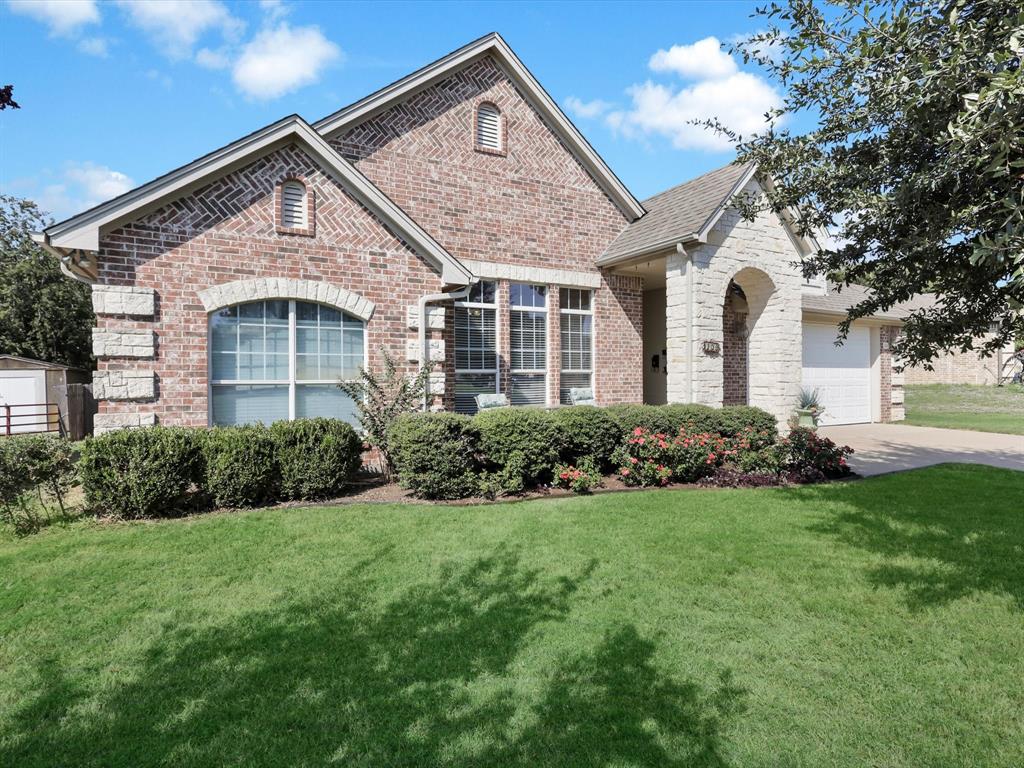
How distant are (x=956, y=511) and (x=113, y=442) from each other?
34.4 ft

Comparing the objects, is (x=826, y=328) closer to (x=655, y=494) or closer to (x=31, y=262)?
(x=655, y=494)

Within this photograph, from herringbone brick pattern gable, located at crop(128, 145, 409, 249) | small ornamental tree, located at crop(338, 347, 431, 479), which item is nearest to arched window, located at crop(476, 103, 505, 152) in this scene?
herringbone brick pattern gable, located at crop(128, 145, 409, 249)

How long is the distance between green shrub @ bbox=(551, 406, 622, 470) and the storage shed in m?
17.1

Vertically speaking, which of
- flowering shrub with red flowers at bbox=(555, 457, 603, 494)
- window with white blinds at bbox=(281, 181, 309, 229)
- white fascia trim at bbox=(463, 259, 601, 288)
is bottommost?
flowering shrub with red flowers at bbox=(555, 457, 603, 494)

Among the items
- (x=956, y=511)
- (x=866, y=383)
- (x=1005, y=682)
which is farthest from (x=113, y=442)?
(x=866, y=383)

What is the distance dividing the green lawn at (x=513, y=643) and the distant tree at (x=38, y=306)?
26.2 meters

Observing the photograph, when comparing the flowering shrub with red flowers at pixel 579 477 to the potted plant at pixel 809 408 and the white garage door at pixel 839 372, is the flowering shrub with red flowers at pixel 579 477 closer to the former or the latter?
the potted plant at pixel 809 408

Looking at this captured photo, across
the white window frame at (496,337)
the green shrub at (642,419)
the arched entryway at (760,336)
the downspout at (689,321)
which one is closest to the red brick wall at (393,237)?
the white window frame at (496,337)

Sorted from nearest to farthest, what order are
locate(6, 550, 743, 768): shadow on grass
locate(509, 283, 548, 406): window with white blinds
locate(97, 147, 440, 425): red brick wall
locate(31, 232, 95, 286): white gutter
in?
1. locate(6, 550, 743, 768): shadow on grass
2. locate(31, 232, 95, 286): white gutter
3. locate(97, 147, 440, 425): red brick wall
4. locate(509, 283, 548, 406): window with white blinds

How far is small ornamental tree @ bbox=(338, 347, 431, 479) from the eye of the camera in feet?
28.1

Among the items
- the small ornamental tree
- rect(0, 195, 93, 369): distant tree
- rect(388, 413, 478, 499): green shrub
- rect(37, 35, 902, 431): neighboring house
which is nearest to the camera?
rect(388, 413, 478, 499): green shrub

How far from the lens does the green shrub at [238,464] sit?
685cm

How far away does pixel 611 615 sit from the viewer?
4.16 m

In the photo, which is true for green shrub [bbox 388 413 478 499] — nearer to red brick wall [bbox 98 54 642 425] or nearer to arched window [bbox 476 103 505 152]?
→ red brick wall [bbox 98 54 642 425]
